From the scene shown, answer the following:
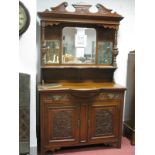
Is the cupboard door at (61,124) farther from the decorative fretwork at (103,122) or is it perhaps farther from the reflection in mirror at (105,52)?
the reflection in mirror at (105,52)

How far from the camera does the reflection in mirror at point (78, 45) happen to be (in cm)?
308

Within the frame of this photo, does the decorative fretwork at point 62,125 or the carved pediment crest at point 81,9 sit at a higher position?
the carved pediment crest at point 81,9

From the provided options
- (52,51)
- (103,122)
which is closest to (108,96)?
(103,122)

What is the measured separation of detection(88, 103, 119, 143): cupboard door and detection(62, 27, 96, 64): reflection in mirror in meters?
0.74

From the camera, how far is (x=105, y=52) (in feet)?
10.5

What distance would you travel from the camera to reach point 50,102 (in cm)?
264

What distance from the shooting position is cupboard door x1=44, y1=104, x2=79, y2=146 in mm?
2676

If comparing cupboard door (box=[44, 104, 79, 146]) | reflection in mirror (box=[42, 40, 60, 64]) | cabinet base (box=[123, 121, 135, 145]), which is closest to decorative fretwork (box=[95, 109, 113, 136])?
cupboard door (box=[44, 104, 79, 146])

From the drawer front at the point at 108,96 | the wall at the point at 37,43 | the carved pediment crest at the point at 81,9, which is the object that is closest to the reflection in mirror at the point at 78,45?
the carved pediment crest at the point at 81,9

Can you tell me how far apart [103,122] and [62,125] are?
1.81 ft
